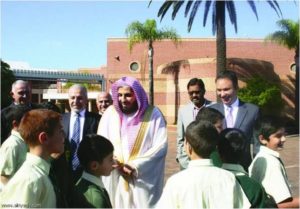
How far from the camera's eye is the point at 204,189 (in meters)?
2.51

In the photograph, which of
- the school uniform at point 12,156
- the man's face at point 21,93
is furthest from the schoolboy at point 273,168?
the man's face at point 21,93

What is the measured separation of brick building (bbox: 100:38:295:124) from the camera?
110 feet

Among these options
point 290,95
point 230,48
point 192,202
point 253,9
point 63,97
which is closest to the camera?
point 192,202

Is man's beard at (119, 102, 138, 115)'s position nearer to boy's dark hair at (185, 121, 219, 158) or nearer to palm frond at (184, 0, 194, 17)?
boy's dark hair at (185, 121, 219, 158)

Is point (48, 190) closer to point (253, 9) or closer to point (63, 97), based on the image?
point (253, 9)

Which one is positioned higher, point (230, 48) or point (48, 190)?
point (230, 48)

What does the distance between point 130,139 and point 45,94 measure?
44502 millimetres

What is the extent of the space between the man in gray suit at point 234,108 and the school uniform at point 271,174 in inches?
26.9

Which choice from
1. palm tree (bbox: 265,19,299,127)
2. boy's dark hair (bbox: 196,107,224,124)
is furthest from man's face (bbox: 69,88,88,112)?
palm tree (bbox: 265,19,299,127)

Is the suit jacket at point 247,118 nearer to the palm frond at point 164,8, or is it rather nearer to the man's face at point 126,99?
the man's face at point 126,99

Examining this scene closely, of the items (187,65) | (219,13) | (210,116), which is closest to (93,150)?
(210,116)

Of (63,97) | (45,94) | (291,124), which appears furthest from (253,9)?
(45,94)

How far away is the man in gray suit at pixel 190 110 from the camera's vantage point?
15.1ft

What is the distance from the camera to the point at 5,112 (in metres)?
4.19
